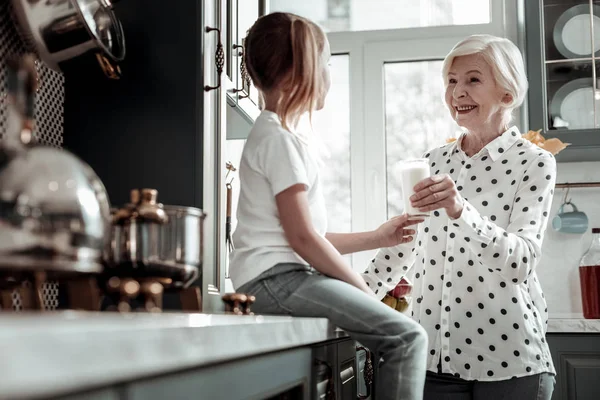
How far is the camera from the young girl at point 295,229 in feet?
4.32

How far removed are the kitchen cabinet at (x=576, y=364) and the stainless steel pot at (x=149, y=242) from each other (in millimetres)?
2198

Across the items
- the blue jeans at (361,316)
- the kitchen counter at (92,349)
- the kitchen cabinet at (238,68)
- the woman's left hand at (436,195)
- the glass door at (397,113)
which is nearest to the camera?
the kitchen counter at (92,349)

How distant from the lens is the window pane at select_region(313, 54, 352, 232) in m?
3.72

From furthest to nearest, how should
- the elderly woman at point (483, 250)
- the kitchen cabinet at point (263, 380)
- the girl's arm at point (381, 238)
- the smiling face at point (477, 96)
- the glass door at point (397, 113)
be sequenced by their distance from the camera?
the glass door at point (397, 113) < the smiling face at point (477, 96) < the girl's arm at point (381, 238) < the elderly woman at point (483, 250) < the kitchen cabinet at point (263, 380)

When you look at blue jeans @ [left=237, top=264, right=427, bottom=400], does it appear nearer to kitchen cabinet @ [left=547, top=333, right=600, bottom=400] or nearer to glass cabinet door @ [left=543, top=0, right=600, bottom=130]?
kitchen cabinet @ [left=547, top=333, right=600, bottom=400]

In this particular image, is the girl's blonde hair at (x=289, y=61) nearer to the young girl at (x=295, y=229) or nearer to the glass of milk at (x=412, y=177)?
the young girl at (x=295, y=229)

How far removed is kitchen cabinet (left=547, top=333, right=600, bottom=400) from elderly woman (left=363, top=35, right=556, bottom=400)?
3.65ft

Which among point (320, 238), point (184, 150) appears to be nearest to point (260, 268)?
point (320, 238)

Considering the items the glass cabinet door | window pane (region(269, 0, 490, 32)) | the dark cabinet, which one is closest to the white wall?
the glass cabinet door

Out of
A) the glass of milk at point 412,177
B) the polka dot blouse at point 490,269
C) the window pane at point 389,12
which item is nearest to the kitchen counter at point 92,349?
the glass of milk at point 412,177

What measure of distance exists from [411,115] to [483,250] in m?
2.13

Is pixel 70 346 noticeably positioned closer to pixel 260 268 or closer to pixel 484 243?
pixel 260 268

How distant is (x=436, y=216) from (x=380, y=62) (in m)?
1.98

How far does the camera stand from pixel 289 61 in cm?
150
